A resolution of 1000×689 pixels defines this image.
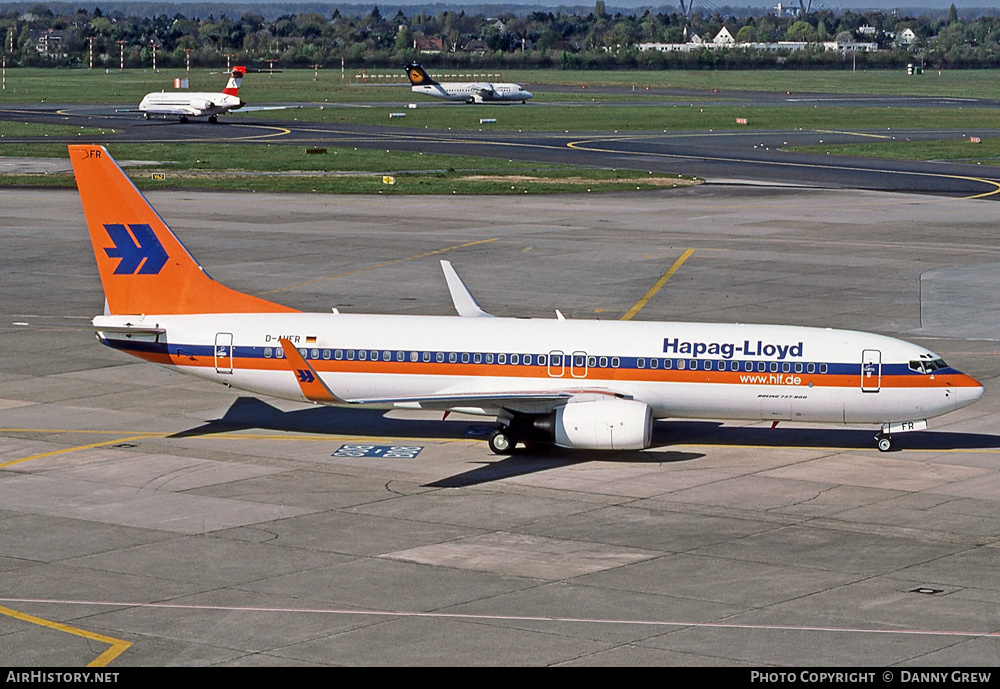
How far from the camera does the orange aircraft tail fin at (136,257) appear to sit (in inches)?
1686

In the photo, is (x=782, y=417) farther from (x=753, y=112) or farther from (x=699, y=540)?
(x=753, y=112)

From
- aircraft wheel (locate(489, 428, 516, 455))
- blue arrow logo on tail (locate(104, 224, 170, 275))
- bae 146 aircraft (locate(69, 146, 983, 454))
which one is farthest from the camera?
blue arrow logo on tail (locate(104, 224, 170, 275))

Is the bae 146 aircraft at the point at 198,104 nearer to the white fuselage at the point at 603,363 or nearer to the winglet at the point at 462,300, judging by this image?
the winglet at the point at 462,300

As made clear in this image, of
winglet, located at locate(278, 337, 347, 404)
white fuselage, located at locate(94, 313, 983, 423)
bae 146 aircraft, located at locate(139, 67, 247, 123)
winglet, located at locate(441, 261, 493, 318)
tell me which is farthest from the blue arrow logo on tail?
bae 146 aircraft, located at locate(139, 67, 247, 123)

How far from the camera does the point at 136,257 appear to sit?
141 ft

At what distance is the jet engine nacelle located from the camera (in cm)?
3912

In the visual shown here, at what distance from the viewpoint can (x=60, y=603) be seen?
93.4 feet

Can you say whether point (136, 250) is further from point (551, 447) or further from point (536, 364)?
point (551, 447)

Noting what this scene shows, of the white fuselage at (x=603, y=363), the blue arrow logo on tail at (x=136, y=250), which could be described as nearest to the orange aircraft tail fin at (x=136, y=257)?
the blue arrow logo on tail at (x=136, y=250)

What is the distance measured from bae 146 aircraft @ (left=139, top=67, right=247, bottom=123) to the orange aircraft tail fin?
437 feet

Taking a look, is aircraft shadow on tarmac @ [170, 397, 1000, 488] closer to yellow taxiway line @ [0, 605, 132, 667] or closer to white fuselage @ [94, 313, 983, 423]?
white fuselage @ [94, 313, 983, 423]

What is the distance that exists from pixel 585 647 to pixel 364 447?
1754 centimetres

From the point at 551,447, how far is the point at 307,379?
740 centimetres
